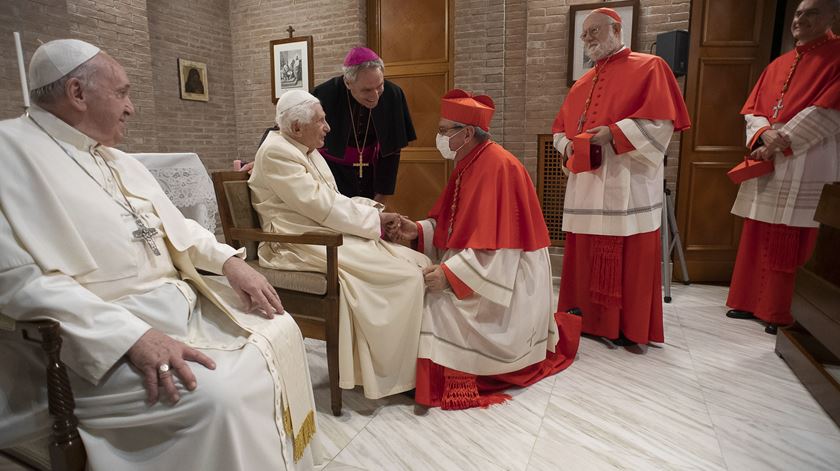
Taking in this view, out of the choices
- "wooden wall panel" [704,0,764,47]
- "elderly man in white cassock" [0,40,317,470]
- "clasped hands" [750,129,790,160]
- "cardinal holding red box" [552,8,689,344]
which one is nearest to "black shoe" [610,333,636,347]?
"cardinal holding red box" [552,8,689,344]

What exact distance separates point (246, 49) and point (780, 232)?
7294 millimetres

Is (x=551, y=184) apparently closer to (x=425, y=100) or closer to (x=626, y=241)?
(x=425, y=100)

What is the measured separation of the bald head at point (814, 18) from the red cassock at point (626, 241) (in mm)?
1056

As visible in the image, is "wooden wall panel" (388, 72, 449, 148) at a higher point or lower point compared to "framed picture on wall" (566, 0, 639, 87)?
lower

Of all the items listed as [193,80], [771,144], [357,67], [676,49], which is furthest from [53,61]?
[193,80]

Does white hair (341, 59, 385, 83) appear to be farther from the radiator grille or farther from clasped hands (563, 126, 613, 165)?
the radiator grille

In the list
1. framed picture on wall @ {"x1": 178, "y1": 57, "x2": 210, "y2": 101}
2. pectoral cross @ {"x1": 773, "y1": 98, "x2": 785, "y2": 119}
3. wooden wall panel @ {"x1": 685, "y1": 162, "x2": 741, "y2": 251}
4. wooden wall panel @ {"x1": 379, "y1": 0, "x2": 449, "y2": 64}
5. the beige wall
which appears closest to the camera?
pectoral cross @ {"x1": 773, "y1": 98, "x2": 785, "y2": 119}

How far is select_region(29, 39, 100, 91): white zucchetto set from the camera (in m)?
1.41

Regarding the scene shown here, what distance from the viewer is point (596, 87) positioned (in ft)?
10.7

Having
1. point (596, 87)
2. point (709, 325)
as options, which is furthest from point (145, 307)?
point (709, 325)

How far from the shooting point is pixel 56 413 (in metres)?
1.18

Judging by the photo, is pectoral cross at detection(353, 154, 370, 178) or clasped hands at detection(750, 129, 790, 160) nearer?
clasped hands at detection(750, 129, 790, 160)

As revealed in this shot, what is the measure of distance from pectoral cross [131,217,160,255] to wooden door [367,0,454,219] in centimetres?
487

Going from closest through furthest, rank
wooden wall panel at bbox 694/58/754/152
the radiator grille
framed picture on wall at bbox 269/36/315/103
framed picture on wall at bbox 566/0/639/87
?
1. wooden wall panel at bbox 694/58/754/152
2. framed picture on wall at bbox 566/0/639/87
3. the radiator grille
4. framed picture on wall at bbox 269/36/315/103
